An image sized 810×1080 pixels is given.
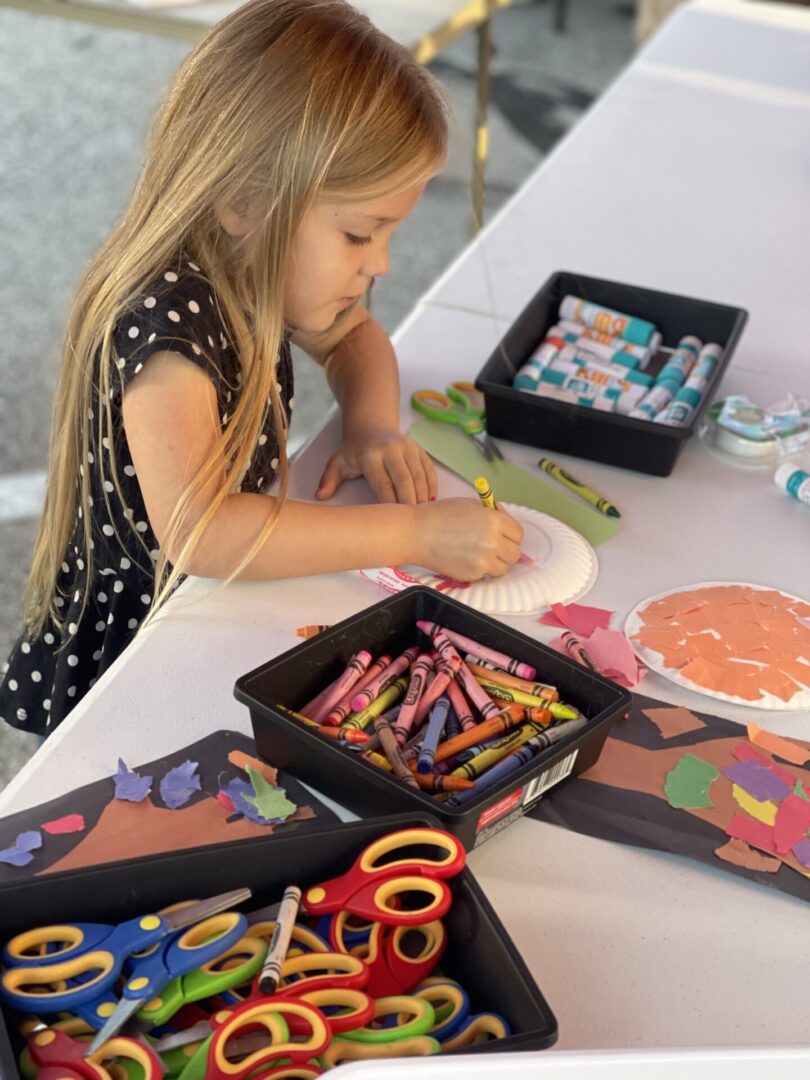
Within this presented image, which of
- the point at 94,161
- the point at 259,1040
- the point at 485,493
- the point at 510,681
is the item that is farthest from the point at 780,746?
the point at 94,161

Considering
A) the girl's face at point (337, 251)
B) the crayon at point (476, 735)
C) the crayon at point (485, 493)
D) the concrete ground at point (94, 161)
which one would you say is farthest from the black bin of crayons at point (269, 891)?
the concrete ground at point (94, 161)

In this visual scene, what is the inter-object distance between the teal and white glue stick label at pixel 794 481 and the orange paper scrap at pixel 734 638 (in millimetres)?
126

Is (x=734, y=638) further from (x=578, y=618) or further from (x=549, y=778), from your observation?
(x=549, y=778)

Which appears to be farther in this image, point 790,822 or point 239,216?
point 239,216

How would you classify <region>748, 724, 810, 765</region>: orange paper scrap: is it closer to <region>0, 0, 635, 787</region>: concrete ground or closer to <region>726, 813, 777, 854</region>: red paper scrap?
<region>726, 813, 777, 854</region>: red paper scrap

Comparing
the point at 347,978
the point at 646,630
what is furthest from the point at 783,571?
the point at 347,978

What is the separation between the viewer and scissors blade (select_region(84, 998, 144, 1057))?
0.54 metres

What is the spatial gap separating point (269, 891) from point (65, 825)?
139 millimetres

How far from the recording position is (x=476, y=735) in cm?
74

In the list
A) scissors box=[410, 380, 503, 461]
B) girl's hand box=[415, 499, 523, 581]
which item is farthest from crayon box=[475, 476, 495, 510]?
scissors box=[410, 380, 503, 461]

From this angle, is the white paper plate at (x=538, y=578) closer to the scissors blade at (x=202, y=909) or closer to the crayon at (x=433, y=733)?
the crayon at (x=433, y=733)

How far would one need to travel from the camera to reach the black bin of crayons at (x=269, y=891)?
57cm

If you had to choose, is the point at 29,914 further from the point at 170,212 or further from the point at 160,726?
the point at 170,212

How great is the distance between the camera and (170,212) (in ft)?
2.93
